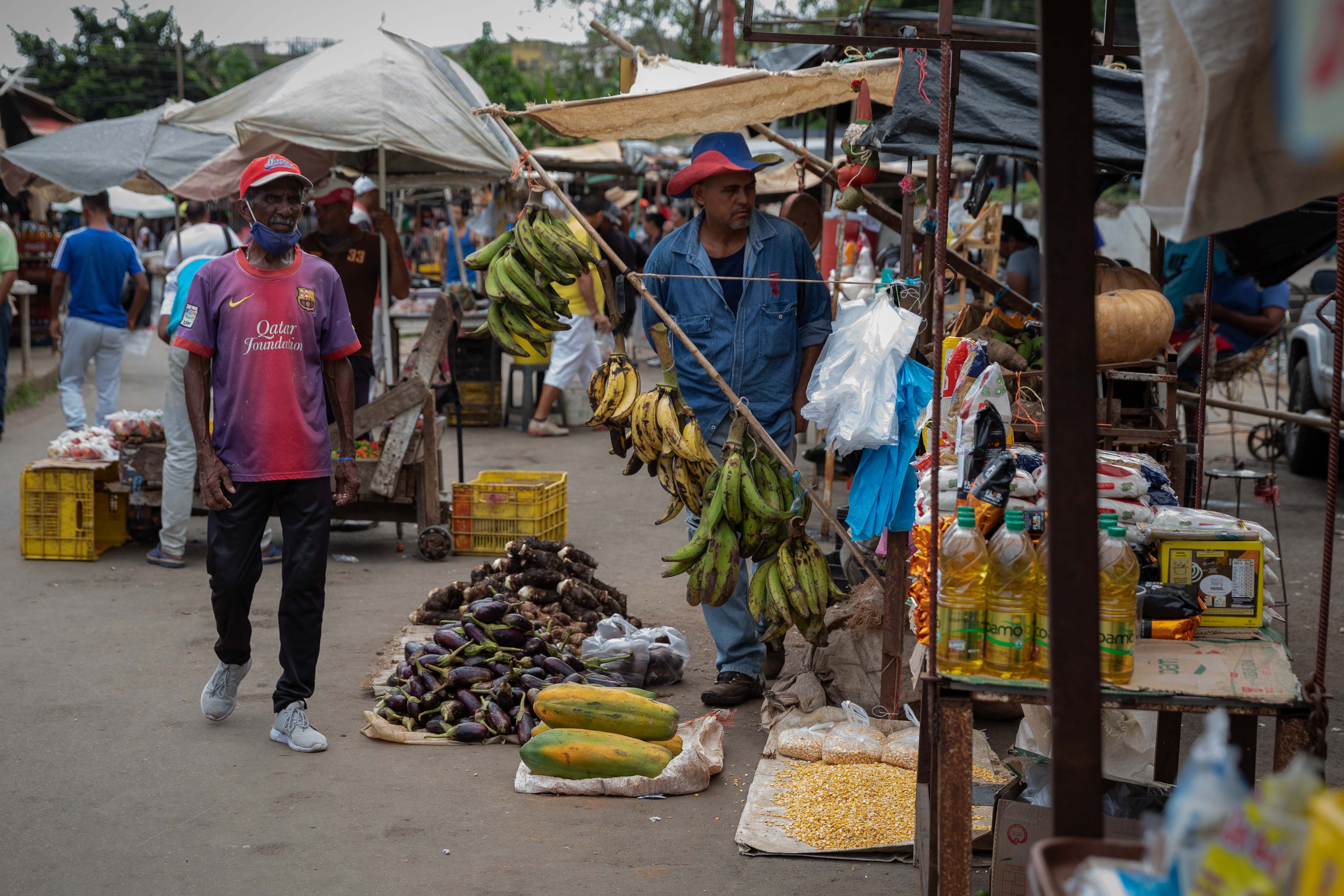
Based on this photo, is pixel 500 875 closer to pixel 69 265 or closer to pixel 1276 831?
pixel 1276 831

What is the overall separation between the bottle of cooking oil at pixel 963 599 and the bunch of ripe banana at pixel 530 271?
2753mm

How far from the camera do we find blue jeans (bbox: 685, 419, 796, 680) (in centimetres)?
538

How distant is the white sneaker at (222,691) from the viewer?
195 inches

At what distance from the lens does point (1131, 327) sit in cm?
548

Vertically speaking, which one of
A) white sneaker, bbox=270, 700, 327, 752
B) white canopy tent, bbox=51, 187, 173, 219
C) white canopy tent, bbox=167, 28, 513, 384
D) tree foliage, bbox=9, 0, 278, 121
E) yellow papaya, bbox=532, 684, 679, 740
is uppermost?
tree foliage, bbox=9, 0, 278, 121

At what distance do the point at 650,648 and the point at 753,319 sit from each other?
1725mm

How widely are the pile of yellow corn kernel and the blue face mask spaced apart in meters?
2.96

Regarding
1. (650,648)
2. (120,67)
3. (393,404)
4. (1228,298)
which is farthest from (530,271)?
(120,67)

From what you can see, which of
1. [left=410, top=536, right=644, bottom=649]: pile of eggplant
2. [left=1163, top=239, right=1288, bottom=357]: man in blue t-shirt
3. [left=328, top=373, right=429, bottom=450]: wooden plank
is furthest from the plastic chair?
[left=1163, top=239, right=1288, bottom=357]: man in blue t-shirt

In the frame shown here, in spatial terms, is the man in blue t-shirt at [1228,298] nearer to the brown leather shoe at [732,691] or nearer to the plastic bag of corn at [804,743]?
the brown leather shoe at [732,691]

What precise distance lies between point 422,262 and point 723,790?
25.9 m

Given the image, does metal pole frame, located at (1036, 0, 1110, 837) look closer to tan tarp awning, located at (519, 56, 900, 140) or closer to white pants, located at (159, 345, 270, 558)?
tan tarp awning, located at (519, 56, 900, 140)

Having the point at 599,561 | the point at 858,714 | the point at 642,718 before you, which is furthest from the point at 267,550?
the point at 858,714

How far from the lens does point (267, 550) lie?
25.9ft
